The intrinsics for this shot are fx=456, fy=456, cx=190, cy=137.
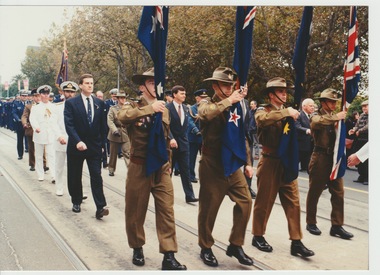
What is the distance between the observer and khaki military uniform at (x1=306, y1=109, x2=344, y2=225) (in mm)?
5859

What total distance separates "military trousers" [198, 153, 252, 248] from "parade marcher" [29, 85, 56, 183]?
18.2 ft

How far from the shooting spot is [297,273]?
424 cm

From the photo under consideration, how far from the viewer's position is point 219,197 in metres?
4.82

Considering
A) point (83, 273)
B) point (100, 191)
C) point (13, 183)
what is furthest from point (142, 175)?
point (13, 183)

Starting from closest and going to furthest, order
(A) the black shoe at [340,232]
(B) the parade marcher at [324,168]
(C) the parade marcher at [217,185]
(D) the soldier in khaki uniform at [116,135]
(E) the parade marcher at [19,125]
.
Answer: (C) the parade marcher at [217,185]
(A) the black shoe at [340,232]
(B) the parade marcher at [324,168]
(D) the soldier in khaki uniform at [116,135]
(E) the parade marcher at [19,125]

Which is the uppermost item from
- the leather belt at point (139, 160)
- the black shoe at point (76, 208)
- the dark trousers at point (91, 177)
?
the leather belt at point (139, 160)

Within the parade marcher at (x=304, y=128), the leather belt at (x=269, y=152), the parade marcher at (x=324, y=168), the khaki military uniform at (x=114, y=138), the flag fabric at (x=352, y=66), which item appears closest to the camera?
the leather belt at (x=269, y=152)

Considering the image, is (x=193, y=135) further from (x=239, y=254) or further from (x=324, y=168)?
(x=239, y=254)

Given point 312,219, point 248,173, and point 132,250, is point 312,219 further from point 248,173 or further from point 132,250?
point 132,250

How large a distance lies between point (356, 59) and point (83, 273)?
3.97m

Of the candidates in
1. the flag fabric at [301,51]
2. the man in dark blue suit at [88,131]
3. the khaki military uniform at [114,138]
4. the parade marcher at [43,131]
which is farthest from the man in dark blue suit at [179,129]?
the flag fabric at [301,51]

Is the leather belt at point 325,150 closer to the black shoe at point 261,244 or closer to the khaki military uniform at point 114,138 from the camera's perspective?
the black shoe at point 261,244

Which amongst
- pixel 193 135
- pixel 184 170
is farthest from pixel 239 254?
pixel 193 135

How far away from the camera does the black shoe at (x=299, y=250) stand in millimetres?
4898
